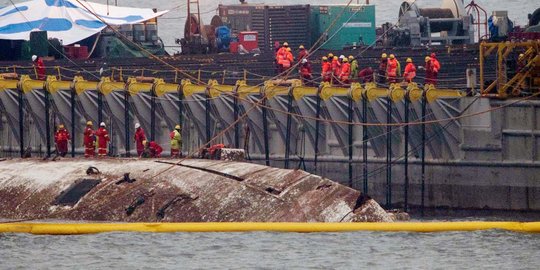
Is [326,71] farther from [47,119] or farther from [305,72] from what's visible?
[47,119]

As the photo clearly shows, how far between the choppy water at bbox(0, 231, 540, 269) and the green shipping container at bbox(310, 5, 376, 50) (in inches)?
1757

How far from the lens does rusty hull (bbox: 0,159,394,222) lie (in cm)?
5425

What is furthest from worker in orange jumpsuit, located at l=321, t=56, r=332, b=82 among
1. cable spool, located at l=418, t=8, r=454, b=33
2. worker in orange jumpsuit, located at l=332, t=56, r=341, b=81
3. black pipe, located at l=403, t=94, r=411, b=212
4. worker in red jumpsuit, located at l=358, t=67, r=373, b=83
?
cable spool, located at l=418, t=8, r=454, b=33

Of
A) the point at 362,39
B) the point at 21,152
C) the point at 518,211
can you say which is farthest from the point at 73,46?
the point at 518,211

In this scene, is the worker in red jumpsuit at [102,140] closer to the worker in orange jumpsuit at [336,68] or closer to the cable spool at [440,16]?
the worker in orange jumpsuit at [336,68]

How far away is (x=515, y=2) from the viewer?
559 ft

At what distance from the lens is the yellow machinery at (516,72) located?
208 ft

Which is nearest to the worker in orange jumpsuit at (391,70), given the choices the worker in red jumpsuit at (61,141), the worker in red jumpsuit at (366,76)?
the worker in red jumpsuit at (366,76)

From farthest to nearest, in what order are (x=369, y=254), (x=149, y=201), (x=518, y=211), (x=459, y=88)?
(x=459, y=88), (x=518, y=211), (x=149, y=201), (x=369, y=254)

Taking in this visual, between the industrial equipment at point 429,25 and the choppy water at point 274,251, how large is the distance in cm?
3424

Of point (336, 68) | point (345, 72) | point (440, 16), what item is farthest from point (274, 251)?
point (440, 16)

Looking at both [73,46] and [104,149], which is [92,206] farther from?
[73,46]

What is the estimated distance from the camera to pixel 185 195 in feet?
184

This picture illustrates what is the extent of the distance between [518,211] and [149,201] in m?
13.9
